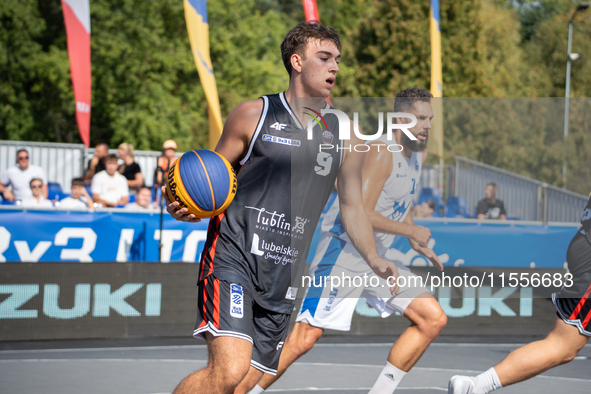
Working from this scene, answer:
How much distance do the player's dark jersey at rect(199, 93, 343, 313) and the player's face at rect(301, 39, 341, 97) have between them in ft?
0.67

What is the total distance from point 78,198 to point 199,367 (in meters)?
4.61

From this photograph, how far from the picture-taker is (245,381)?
4.02 metres

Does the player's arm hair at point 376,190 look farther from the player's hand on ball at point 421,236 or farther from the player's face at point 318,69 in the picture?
the player's face at point 318,69

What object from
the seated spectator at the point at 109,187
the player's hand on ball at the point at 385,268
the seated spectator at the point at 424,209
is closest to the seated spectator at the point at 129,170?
the seated spectator at the point at 109,187

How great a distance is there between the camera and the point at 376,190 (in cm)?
515

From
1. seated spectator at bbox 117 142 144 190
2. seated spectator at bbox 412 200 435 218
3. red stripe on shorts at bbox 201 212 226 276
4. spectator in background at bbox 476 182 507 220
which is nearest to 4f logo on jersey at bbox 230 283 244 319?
red stripe on shorts at bbox 201 212 226 276

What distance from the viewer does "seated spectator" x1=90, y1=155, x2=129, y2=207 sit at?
10789 mm

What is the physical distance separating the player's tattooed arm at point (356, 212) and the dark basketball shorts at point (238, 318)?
0.77 meters

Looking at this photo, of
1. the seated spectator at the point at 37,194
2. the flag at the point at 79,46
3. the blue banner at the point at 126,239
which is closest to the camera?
the blue banner at the point at 126,239

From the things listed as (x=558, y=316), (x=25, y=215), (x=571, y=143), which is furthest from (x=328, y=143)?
(x=25, y=215)

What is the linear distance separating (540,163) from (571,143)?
25.7 inches

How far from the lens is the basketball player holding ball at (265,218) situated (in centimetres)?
363

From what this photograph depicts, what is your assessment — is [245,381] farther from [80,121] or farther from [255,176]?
[80,121]

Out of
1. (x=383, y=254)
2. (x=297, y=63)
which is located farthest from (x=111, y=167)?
(x=297, y=63)
